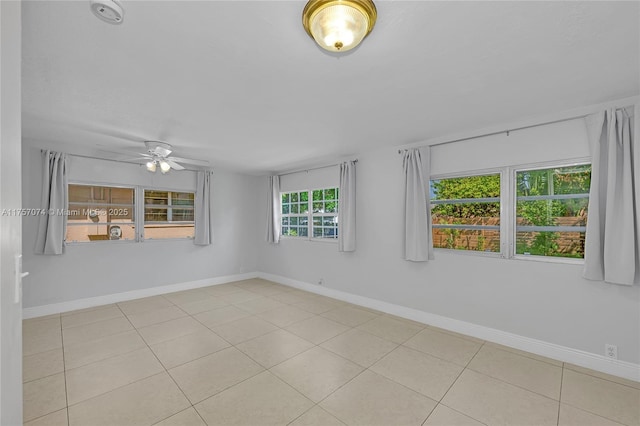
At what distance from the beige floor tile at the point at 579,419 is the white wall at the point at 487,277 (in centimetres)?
88

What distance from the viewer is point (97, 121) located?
2980 mm

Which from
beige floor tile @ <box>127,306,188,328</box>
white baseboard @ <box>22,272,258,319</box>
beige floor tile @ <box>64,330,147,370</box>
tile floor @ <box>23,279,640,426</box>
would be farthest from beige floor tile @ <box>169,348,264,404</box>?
white baseboard @ <box>22,272,258,319</box>

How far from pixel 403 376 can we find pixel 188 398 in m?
1.85

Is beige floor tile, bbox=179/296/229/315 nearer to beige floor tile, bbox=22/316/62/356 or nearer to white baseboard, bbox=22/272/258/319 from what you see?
white baseboard, bbox=22/272/258/319

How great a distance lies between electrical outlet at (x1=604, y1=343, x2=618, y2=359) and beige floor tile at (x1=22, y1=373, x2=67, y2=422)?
184 inches

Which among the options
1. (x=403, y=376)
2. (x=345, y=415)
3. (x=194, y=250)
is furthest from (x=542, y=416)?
(x=194, y=250)

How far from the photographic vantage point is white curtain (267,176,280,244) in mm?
A: 5902

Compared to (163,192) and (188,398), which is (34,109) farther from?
(188,398)

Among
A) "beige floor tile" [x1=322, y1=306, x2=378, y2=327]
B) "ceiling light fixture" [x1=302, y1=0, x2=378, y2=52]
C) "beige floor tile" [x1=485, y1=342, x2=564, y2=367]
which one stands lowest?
"beige floor tile" [x1=322, y1=306, x2=378, y2=327]

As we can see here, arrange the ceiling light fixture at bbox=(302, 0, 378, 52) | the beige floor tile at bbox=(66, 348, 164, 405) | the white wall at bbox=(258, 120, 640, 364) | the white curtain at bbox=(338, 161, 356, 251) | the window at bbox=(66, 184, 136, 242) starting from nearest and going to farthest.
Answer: the ceiling light fixture at bbox=(302, 0, 378, 52) < the beige floor tile at bbox=(66, 348, 164, 405) < the white wall at bbox=(258, 120, 640, 364) < the window at bbox=(66, 184, 136, 242) < the white curtain at bbox=(338, 161, 356, 251)

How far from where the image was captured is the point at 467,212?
3469 mm

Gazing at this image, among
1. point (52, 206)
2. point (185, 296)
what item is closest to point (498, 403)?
point (185, 296)

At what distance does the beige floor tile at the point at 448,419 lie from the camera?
6.29ft

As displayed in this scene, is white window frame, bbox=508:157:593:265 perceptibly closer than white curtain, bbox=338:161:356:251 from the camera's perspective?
Yes
